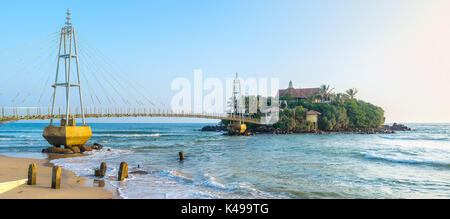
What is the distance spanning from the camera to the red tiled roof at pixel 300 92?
84250 millimetres

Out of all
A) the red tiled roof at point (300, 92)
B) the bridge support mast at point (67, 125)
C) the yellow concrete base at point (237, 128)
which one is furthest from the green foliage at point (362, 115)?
the bridge support mast at point (67, 125)

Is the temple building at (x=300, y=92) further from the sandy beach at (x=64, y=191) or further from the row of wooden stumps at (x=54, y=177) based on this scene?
the row of wooden stumps at (x=54, y=177)

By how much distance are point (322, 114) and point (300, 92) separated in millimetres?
16924

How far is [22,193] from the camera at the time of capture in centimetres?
945

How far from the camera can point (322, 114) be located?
71062 mm

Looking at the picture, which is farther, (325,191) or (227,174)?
(227,174)

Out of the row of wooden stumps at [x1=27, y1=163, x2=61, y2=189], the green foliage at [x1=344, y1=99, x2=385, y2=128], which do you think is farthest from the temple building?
the row of wooden stumps at [x1=27, y1=163, x2=61, y2=189]

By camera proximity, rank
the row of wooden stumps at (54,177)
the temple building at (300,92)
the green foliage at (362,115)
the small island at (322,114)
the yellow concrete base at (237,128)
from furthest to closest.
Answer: the temple building at (300,92), the green foliage at (362,115), the small island at (322,114), the yellow concrete base at (237,128), the row of wooden stumps at (54,177)
